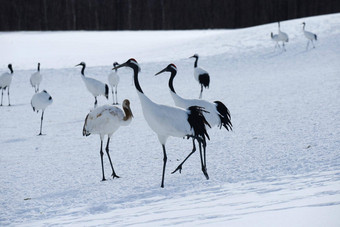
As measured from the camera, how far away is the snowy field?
13.7 feet

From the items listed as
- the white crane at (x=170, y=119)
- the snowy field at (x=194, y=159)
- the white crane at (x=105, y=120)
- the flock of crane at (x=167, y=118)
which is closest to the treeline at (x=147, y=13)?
the snowy field at (x=194, y=159)

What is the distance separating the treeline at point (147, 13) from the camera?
31.0 m

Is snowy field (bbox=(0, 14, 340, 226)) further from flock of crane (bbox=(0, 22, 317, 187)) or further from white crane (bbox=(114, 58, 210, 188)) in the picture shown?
white crane (bbox=(114, 58, 210, 188))

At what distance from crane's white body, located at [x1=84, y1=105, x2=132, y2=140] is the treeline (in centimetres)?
2566

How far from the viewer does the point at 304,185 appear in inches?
185

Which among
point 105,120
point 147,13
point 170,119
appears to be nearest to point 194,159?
point 105,120

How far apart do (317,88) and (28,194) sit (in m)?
9.49

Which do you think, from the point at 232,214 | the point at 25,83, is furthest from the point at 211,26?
the point at 232,214

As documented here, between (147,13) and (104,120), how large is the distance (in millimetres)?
26698

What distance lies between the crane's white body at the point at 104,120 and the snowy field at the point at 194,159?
0.69 metres

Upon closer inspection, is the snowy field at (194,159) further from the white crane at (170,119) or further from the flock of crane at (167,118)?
the white crane at (170,119)

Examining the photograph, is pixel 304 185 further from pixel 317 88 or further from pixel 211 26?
pixel 211 26

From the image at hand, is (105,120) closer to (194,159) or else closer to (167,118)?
(167,118)

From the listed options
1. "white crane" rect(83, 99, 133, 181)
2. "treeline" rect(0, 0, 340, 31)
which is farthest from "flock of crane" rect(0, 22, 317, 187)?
"treeline" rect(0, 0, 340, 31)
